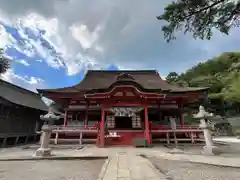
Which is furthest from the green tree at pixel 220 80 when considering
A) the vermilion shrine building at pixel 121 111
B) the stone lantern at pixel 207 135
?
the stone lantern at pixel 207 135

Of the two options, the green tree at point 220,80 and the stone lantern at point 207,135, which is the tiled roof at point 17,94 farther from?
the green tree at point 220,80

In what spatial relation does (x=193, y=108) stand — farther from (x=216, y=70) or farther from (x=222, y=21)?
(x=222, y=21)

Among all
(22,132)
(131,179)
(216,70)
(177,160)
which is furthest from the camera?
(216,70)

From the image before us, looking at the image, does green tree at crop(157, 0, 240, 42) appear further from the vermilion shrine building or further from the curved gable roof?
the curved gable roof

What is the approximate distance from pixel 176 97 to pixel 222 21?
24.8ft

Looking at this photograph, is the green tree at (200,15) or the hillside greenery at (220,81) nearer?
the green tree at (200,15)

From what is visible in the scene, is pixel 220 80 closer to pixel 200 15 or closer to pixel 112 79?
pixel 112 79

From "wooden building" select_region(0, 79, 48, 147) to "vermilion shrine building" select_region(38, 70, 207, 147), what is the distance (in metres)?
3.19

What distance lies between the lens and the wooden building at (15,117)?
41.5ft

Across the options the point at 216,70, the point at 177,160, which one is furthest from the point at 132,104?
the point at 216,70

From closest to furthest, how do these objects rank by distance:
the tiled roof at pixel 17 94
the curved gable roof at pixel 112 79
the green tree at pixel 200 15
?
the green tree at pixel 200 15 → the tiled roof at pixel 17 94 → the curved gable roof at pixel 112 79

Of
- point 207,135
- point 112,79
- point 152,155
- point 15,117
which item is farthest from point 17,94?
point 207,135

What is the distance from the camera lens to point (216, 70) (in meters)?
38.0

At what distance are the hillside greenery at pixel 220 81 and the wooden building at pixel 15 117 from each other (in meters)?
20.1
